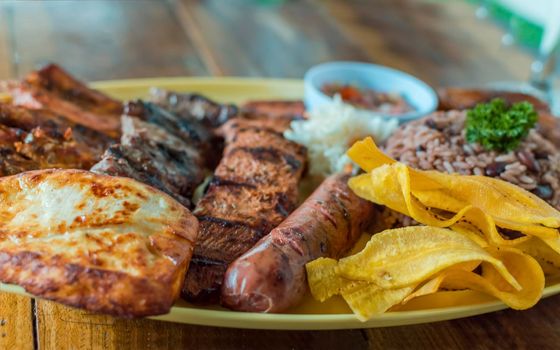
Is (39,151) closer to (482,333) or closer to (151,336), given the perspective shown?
(151,336)

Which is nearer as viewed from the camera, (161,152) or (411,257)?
(411,257)

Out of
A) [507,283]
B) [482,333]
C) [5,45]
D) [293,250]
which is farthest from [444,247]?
[5,45]

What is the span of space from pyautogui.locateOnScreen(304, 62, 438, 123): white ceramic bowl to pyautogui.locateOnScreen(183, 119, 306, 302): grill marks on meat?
676 mm

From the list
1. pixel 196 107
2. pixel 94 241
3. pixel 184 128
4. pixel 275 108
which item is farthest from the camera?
pixel 275 108

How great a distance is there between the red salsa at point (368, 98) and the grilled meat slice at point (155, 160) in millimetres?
1249

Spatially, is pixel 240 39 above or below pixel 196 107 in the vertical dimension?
below

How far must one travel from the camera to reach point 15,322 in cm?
207

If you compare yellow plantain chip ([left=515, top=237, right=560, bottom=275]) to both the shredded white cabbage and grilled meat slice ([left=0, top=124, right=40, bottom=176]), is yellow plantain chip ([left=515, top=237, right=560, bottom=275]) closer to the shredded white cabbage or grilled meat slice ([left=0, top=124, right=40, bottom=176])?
the shredded white cabbage

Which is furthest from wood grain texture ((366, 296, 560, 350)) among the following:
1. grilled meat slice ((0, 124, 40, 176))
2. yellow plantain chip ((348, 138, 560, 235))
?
grilled meat slice ((0, 124, 40, 176))

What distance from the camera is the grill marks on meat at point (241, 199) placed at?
2.08 meters

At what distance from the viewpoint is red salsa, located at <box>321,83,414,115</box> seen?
3.74m

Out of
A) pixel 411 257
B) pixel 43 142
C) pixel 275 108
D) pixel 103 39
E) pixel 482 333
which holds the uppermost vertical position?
pixel 43 142

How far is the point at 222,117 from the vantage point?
3.36m

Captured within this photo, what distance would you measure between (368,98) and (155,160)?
5.79ft
